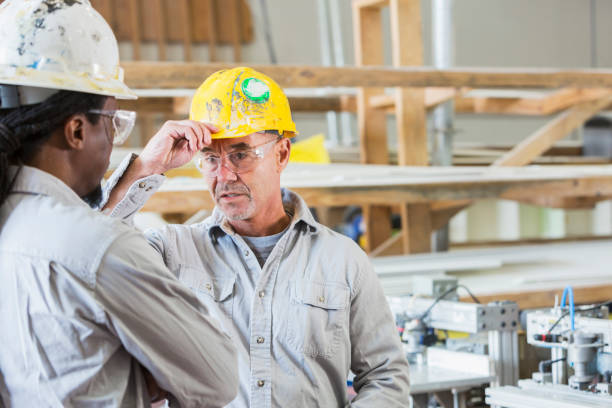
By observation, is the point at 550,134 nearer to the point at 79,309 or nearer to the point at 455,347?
the point at 455,347

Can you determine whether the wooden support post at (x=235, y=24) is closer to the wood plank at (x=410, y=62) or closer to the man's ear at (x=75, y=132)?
the wood plank at (x=410, y=62)

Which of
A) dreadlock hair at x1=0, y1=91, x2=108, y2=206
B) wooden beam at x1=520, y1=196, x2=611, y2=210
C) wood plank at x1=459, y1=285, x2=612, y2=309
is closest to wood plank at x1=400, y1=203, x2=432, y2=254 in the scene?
wood plank at x1=459, y1=285, x2=612, y2=309

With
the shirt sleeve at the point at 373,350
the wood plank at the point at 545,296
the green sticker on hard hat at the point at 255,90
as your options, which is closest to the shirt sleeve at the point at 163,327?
the shirt sleeve at the point at 373,350

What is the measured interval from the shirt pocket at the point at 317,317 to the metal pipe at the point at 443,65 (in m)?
3.29

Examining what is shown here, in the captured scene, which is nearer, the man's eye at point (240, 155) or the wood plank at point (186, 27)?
the man's eye at point (240, 155)

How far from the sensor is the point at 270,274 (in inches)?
96.2

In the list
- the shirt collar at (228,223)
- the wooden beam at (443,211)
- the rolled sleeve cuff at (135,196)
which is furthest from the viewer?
the wooden beam at (443,211)

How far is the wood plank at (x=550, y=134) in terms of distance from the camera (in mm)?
5504

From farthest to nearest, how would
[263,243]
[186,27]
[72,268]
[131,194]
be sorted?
1. [186,27]
2. [263,243]
3. [131,194]
4. [72,268]

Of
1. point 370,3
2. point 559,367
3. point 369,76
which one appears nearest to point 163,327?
point 559,367

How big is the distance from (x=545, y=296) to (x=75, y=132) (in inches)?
147

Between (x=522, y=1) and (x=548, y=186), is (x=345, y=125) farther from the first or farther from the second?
(x=522, y=1)

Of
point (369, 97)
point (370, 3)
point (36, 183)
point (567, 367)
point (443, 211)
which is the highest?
point (370, 3)

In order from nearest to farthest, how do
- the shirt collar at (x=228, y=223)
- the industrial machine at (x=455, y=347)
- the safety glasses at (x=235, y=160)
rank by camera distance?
the shirt collar at (x=228, y=223)
the safety glasses at (x=235, y=160)
the industrial machine at (x=455, y=347)
